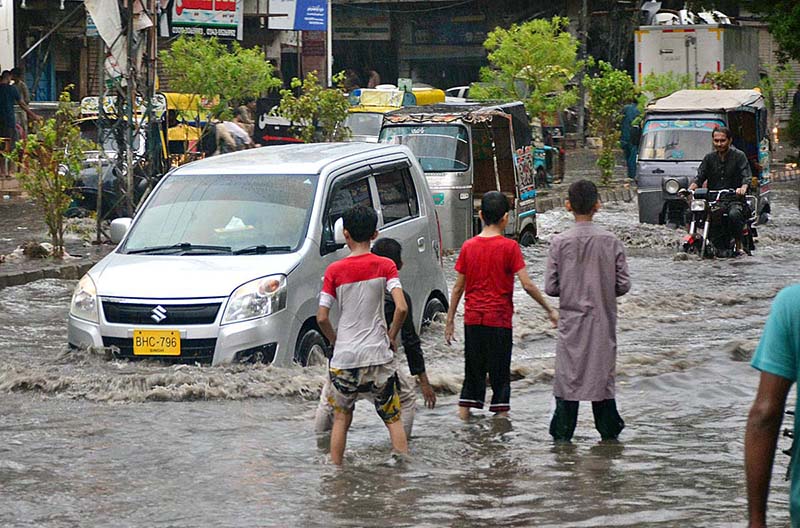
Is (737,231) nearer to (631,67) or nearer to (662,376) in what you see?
(662,376)

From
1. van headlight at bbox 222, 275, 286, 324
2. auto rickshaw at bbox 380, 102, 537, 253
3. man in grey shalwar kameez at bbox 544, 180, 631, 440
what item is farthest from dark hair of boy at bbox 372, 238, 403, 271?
auto rickshaw at bbox 380, 102, 537, 253

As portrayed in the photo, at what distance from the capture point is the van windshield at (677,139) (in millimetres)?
21250

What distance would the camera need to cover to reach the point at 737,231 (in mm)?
16984

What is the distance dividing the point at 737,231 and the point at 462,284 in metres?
9.76

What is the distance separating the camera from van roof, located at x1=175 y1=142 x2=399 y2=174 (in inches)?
403

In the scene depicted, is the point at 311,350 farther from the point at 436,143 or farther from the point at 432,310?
the point at 436,143

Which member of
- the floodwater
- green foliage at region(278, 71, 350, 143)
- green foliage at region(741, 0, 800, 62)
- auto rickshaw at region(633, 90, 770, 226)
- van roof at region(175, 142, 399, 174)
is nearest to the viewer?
the floodwater

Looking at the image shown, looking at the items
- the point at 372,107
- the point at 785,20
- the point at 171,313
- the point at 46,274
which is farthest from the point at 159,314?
the point at 372,107

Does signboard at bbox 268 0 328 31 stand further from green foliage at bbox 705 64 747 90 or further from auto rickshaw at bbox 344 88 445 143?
green foliage at bbox 705 64 747 90

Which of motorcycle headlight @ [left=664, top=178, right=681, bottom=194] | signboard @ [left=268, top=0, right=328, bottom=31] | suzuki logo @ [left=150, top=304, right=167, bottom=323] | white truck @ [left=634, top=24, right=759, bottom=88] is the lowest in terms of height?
suzuki logo @ [left=150, top=304, right=167, bottom=323]

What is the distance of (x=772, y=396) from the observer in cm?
343

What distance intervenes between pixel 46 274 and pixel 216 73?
378 inches

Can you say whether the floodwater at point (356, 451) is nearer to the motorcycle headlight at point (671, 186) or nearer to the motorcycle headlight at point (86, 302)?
the motorcycle headlight at point (86, 302)

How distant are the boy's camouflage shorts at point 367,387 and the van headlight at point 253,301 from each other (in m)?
2.14
